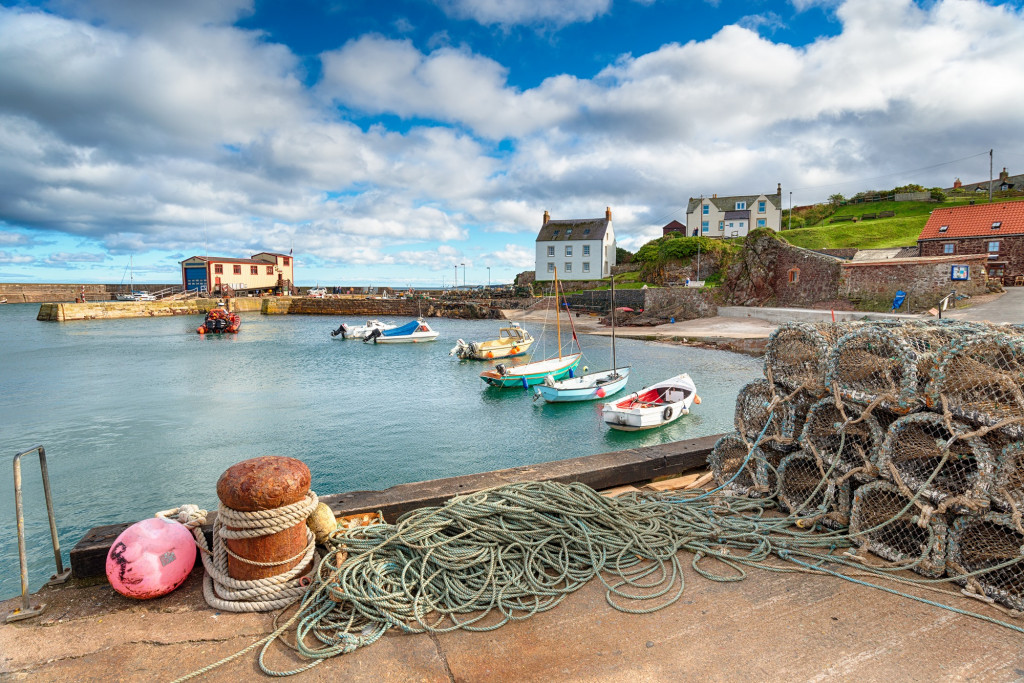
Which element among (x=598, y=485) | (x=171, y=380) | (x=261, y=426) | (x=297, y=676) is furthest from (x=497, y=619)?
(x=171, y=380)

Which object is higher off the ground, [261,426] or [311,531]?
[311,531]

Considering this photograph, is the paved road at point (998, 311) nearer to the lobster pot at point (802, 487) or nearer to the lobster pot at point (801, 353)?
the lobster pot at point (801, 353)

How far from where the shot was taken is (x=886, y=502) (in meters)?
4.39

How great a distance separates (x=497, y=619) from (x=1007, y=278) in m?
47.4

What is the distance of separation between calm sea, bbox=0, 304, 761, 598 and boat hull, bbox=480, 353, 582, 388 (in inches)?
19.8

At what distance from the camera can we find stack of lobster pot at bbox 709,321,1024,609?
12.0 feet

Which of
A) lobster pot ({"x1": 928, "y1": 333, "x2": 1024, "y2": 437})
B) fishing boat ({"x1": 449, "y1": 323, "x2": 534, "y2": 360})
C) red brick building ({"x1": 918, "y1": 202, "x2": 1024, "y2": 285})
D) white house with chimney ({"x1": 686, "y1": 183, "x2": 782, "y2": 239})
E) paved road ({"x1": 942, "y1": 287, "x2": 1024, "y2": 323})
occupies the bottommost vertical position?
fishing boat ({"x1": 449, "y1": 323, "x2": 534, "y2": 360})

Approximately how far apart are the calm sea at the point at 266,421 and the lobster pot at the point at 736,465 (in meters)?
9.48

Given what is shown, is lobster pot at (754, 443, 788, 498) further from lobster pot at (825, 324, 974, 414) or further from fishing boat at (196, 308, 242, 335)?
fishing boat at (196, 308, 242, 335)

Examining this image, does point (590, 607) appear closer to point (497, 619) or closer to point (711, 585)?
point (497, 619)

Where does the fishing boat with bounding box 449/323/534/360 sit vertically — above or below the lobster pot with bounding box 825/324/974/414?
below

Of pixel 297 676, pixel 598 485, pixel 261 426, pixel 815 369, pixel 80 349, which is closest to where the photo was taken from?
pixel 297 676

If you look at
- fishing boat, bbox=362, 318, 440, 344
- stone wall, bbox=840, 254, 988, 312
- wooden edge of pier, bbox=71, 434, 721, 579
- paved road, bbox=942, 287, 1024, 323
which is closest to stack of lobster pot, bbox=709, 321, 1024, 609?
wooden edge of pier, bbox=71, 434, 721, 579

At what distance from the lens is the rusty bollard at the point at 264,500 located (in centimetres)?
349
